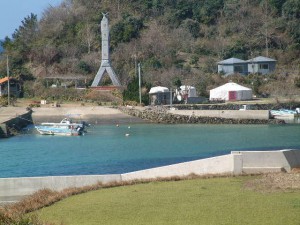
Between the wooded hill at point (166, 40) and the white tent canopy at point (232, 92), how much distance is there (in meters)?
2.49

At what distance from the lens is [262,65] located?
2544 inches

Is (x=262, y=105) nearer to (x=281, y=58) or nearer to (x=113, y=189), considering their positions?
(x=281, y=58)

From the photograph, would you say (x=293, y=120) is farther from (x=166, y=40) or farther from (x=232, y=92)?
(x=166, y=40)

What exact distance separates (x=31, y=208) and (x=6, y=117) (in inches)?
1334

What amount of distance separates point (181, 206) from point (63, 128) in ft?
106

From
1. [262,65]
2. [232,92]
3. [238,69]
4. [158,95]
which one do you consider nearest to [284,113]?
[232,92]

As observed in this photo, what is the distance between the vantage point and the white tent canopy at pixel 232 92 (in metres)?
57.4

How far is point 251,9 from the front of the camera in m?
73.8

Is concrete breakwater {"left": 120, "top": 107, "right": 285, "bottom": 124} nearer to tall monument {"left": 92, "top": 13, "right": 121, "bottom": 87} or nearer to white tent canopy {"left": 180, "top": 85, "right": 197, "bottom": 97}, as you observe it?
white tent canopy {"left": 180, "top": 85, "right": 197, "bottom": 97}

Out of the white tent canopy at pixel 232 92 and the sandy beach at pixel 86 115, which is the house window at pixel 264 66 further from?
the sandy beach at pixel 86 115


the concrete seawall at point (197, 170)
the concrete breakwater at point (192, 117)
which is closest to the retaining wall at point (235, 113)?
the concrete breakwater at point (192, 117)

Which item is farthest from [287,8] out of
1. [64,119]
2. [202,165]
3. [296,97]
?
[202,165]

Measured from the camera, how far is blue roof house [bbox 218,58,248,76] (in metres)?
64.8

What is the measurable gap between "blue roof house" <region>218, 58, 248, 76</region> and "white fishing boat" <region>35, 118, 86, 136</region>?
68.0ft
